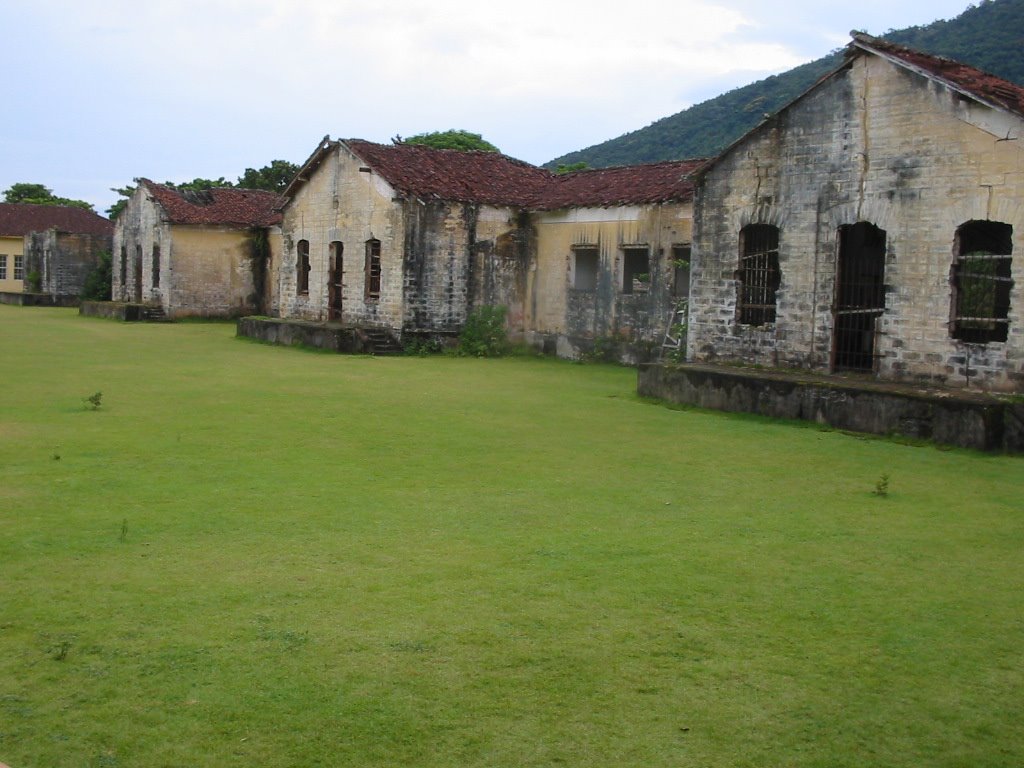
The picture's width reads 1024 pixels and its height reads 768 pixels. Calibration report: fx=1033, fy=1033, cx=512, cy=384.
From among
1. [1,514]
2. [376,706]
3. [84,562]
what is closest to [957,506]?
[376,706]

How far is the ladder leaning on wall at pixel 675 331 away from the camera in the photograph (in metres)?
19.2

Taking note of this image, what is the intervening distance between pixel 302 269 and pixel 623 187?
9.19m

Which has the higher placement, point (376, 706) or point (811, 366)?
point (811, 366)

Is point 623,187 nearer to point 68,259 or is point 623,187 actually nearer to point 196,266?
point 196,266

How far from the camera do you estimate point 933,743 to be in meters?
3.93

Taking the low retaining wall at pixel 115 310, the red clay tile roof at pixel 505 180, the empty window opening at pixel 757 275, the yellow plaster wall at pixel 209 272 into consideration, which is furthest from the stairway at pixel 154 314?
the empty window opening at pixel 757 275

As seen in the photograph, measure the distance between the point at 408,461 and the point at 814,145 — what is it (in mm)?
8068

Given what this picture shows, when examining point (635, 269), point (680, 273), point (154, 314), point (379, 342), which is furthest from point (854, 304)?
point (154, 314)

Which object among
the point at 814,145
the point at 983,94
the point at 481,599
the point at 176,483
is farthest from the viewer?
the point at 814,145

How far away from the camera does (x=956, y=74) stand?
42.7 ft

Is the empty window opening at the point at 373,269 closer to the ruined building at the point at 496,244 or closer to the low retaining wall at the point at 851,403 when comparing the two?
the ruined building at the point at 496,244

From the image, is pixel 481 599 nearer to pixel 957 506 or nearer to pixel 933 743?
pixel 933 743

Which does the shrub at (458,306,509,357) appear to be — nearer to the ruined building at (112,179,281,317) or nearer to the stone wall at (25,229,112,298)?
the ruined building at (112,179,281,317)

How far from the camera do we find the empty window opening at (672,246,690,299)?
19.9 m
